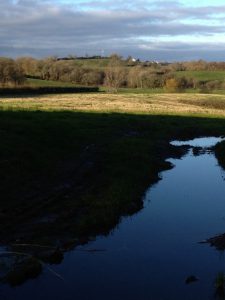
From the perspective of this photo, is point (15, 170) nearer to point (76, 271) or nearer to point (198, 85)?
point (76, 271)

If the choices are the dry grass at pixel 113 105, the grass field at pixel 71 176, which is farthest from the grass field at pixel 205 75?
the grass field at pixel 71 176

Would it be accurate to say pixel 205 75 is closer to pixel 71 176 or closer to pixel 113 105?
pixel 113 105

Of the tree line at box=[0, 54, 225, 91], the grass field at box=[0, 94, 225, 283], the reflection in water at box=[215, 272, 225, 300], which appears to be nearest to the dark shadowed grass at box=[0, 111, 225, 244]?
the grass field at box=[0, 94, 225, 283]

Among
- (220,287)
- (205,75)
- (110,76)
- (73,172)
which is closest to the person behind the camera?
(220,287)

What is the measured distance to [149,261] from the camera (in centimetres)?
1366

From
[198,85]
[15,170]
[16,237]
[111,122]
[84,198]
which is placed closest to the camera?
[16,237]

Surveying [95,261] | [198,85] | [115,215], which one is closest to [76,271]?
[95,261]

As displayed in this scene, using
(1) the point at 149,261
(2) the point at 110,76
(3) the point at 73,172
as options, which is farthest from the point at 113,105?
(2) the point at 110,76

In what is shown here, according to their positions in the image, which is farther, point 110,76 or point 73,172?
point 110,76

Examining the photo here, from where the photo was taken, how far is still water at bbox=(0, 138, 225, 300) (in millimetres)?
11680

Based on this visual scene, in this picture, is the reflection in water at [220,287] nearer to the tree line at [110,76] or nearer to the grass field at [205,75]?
the tree line at [110,76]

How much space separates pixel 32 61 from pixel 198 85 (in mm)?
49363

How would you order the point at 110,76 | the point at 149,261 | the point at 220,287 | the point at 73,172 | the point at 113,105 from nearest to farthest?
the point at 220,287 < the point at 149,261 < the point at 73,172 < the point at 113,105 < the point at 110,76

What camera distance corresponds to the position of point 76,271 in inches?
505
